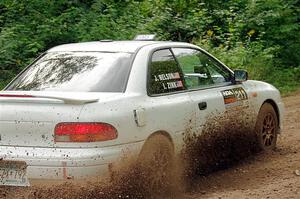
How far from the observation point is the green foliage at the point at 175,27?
13.8 metres

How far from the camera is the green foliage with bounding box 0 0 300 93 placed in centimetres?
1380

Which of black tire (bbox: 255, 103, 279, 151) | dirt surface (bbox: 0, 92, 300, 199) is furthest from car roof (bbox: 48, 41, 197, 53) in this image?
black tire (bbox: 255, 103, 279, 151)

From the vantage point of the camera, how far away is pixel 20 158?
5414 millimetres

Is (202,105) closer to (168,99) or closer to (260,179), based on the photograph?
(168,99)

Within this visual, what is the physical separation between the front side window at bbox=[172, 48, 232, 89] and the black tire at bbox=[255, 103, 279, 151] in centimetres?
72

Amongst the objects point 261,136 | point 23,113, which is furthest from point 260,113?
point 23,113

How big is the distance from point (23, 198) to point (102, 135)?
99 centimetres

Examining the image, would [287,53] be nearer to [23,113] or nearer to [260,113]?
[260,113]

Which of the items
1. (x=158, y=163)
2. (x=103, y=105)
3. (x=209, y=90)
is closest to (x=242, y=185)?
(x=158, y=163)

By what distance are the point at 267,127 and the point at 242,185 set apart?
1686 mm

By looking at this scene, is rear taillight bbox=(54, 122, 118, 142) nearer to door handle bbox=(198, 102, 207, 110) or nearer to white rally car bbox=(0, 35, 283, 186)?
white rally car bbox=(0, 35, 283, 186)

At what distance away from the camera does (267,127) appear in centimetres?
794

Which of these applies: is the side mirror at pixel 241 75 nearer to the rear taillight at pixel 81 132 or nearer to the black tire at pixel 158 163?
the black tire at pixel 158 163

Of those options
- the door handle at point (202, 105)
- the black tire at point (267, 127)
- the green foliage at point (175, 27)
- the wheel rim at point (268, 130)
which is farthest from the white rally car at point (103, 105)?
the green foliage at point (175, 27)
